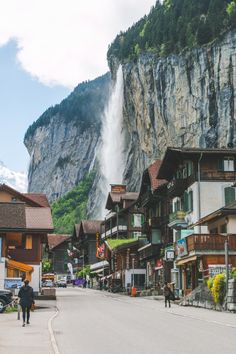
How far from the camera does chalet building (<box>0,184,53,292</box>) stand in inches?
1462

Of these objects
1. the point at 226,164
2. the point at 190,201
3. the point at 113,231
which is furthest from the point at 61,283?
the point at 226,164

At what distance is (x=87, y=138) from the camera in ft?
600

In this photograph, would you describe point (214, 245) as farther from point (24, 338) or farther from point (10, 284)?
point (24, 338)

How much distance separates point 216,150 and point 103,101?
145 metres

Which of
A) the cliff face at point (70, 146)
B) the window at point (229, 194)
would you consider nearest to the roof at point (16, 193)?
the window at point (229, 194)

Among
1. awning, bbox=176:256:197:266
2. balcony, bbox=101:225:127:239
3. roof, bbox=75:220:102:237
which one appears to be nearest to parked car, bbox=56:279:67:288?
balcony, bbox=101:225:127:239

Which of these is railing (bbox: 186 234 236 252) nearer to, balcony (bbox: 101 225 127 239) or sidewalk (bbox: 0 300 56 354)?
sidewalk (bbox: 0 300 56 354)

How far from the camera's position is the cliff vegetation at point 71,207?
156m

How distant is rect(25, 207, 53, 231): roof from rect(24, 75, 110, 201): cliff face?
402 feet

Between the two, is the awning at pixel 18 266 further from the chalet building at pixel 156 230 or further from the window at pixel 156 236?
the window at pixel 156 236

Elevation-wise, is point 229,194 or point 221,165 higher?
point 221,165

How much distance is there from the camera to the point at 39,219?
48.8m

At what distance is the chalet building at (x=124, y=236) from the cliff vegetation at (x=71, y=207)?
58251 millimetres

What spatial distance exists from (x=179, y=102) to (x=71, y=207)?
3191 inches
